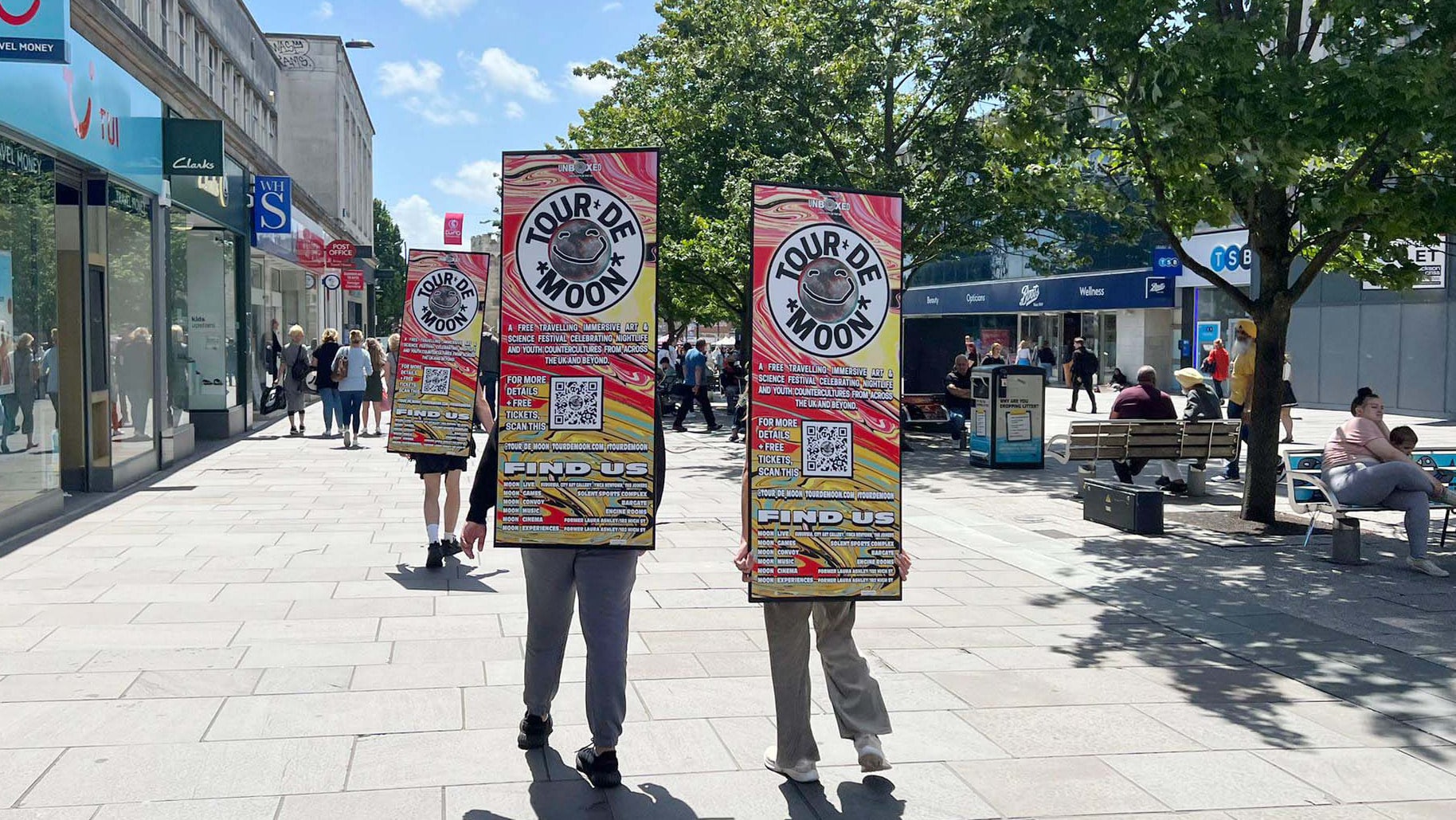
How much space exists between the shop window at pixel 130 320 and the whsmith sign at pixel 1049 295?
23886mm

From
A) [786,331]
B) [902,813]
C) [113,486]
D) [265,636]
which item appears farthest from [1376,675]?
[113,486]

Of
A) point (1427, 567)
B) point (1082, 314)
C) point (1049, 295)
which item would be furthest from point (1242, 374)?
point (1049, 295)

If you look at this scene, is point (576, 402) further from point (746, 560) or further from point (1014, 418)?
point (1014, 418)

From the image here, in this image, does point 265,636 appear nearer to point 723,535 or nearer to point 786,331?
point 786,331

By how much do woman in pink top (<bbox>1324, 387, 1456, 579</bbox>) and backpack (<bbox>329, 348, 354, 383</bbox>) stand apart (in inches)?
550

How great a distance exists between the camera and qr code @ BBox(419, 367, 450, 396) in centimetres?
909

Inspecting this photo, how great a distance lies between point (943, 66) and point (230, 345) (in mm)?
12230

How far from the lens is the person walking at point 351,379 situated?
19391mm

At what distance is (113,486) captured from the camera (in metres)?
13.2

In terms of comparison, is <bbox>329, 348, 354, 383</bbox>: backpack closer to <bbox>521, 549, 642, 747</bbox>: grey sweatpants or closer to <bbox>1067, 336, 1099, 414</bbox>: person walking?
<bbox>521, 549, 642, 747</bbox>: grey sweatpants

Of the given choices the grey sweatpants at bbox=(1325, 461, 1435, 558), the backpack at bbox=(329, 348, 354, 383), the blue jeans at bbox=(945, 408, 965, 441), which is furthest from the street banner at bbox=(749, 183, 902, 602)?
the backpack at bbox=(329, 348, 354, 383)

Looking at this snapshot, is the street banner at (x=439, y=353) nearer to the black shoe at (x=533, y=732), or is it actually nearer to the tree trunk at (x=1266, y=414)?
the black shoe at (x=533, y=732)

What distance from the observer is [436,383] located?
30.0 ft

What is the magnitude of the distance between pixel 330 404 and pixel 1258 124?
51.9ft
